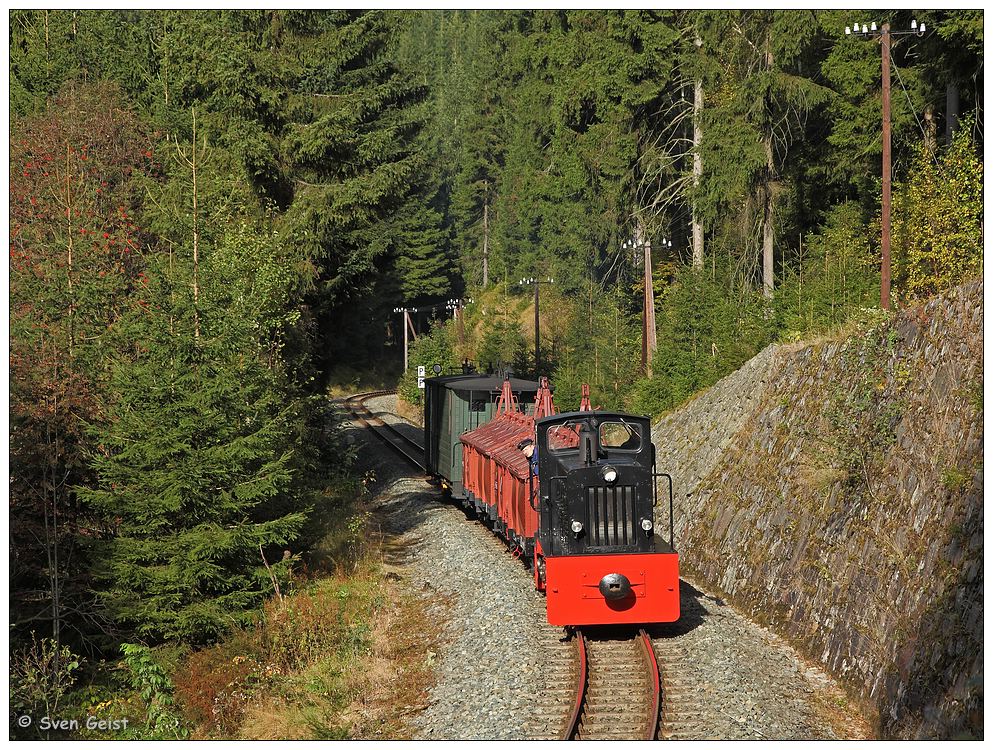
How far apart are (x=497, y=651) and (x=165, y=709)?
4.98m

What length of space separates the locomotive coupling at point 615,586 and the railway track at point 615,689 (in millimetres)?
702

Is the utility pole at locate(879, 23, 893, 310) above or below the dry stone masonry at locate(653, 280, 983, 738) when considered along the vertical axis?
above

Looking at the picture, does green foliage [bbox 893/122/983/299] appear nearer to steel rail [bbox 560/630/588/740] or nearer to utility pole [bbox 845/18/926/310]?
utility pole [bbox 845/18/926/310]

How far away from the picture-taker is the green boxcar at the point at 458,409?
24719mm

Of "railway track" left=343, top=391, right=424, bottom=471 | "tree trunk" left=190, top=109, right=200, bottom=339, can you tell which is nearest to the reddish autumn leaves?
"tree trunk" left=190, top=109, right=200, bottom=339

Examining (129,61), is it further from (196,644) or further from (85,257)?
(196,644)

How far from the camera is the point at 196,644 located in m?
17.2

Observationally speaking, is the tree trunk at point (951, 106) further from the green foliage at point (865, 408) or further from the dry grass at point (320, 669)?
the dry grass at point (320, 669)

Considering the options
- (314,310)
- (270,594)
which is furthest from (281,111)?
(270,594)

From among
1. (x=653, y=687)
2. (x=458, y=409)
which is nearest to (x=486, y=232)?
(x=458, y=409)

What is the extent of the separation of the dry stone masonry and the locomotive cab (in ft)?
7.81

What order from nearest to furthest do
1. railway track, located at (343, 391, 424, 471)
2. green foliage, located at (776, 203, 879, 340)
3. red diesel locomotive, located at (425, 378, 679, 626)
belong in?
red diesel locomotive, located at (425, 378, 679, 626) < green foliage, located at (776, 203, 879, 340) < railway track, located at (343, 391, 424, 471)

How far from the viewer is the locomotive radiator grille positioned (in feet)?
47.7

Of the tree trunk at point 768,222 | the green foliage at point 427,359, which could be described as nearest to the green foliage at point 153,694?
the tree trunk at point 768,222
